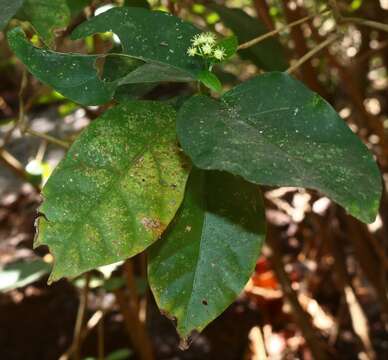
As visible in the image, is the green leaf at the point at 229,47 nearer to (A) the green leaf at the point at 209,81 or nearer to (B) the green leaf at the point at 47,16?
(A) the green leaf at the point at 209,81

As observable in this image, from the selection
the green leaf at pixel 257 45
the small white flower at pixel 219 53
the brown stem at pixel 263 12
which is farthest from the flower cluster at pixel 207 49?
the brown stem at pixel 263 12

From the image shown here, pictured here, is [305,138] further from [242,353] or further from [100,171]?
[242,353]

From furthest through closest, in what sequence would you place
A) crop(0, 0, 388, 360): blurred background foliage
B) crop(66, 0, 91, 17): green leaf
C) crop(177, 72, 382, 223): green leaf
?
1. crop(0, 0, 388, 360): blurred background foliage
2. crop(66, 0, 91, 17): green leaf
3. crop(177, 72, 382, 223): green leaf

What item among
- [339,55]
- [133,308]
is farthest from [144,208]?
[339,55]

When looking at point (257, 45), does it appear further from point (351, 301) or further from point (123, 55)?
point (351, 301)

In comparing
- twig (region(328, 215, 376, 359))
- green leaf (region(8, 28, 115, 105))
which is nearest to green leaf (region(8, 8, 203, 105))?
green leaf (region(8, 28, 115, 105))

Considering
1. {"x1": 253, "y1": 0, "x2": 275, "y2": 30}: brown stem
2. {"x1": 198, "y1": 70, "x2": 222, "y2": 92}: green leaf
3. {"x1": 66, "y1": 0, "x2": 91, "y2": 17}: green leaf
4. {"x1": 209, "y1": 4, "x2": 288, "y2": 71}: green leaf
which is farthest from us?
{"x1": 253, "y1": 0, "x2": 275, "y2": 30}: brown stem

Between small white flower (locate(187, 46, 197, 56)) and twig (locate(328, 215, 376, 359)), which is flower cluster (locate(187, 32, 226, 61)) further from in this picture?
twig (locate(328, 215, 376, 359))

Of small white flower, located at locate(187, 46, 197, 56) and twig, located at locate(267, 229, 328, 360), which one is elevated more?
small white flower, located at locate(187, 46, 197, 56)

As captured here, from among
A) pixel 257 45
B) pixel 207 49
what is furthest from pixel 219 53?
pixel 257 45
